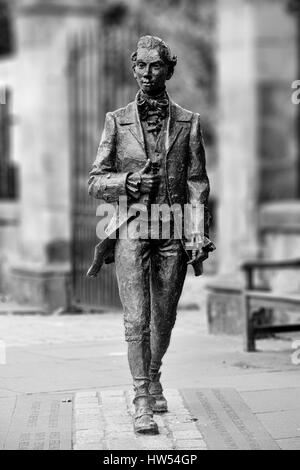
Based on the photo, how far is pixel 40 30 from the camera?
19766mm

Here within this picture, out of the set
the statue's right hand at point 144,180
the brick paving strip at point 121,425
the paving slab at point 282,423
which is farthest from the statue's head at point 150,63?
the paving slab at point 282,423

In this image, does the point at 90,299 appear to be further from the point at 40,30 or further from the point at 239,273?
the point at 40,30

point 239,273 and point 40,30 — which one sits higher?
point 40,30

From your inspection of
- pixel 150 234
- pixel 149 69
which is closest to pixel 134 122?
pixel 149 69

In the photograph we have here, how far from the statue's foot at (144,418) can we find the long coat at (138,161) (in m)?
0.90

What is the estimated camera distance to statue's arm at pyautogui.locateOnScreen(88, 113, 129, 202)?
25.2 ft

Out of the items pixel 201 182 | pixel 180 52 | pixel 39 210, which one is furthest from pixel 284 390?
pixel 180 52

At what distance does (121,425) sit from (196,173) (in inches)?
64.6

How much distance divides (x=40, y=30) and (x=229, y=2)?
381 cm

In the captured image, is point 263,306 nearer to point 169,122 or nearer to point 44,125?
point 169,122

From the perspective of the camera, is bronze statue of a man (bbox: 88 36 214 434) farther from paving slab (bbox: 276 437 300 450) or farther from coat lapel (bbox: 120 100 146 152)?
paving slab (bbox: 276 437 300 450)

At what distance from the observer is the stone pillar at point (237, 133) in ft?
56.0

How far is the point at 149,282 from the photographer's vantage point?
7863 millimetres

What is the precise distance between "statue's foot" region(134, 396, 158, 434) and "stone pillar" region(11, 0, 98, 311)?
11.3 m
